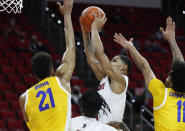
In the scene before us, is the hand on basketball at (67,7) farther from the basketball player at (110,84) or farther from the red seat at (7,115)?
the red seat at (7,115)

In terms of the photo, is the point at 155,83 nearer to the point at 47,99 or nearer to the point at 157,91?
the point at 157,91

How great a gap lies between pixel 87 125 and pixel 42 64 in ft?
2.23

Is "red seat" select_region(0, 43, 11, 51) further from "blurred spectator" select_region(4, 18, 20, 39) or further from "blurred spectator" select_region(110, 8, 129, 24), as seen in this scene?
"blurred spectator" select_region(110, 8, 129, 24)

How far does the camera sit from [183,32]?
16.2 metres

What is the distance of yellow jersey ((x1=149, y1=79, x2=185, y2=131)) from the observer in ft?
14.4

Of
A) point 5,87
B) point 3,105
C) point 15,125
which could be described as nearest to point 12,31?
point 5,87

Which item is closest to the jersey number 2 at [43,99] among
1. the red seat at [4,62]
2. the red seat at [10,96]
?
the red seat at [10,96]

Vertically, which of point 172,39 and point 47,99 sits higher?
point 172,39

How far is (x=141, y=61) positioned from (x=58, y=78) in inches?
42.9

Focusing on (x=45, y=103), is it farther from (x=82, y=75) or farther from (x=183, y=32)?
(x=183, y=32)

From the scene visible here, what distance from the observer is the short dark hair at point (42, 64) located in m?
3.96

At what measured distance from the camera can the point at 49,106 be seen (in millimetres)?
3988

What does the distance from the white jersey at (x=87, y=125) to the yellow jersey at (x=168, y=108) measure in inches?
29.6

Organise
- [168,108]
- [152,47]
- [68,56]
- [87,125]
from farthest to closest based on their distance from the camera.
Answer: [152,47] → [168,108] → [68,56] → [87,125]
